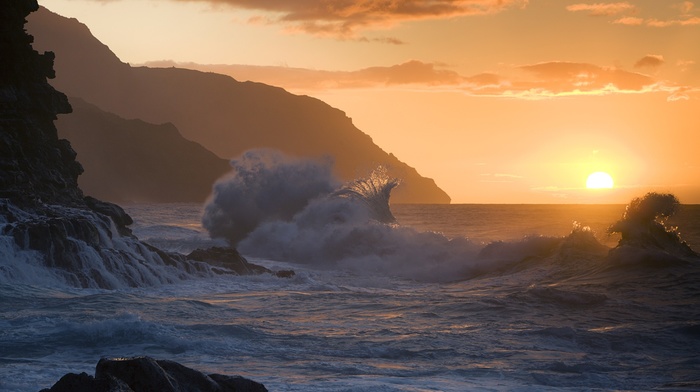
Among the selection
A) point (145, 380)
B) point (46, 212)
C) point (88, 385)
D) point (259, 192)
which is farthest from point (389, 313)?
point (259, 192)

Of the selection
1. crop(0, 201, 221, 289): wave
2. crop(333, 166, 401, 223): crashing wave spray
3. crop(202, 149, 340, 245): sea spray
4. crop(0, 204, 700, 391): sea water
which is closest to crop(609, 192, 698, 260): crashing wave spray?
crop(0, 204, 700, 391): sea water

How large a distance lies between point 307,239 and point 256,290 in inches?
599

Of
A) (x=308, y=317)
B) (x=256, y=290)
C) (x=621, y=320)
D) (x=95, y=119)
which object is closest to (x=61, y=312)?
(x=308, y=317)

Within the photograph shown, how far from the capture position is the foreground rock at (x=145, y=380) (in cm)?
761

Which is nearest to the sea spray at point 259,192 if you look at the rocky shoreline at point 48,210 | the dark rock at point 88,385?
the rocky shoreline at point 48,210

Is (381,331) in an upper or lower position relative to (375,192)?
lower

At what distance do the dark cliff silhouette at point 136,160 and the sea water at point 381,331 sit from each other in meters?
148

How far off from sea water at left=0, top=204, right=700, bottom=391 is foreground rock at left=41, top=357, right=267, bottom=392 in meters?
2.53

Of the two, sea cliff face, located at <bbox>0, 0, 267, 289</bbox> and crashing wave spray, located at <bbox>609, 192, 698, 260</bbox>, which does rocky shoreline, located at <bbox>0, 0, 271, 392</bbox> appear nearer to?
sea cliff face, located at <bbox>0, 0, 267, 289</bbox>

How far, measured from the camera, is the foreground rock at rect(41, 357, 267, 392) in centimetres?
761

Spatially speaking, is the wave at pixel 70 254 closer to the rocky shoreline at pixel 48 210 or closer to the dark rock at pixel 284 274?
the rocky shoreline at pixel 48 210

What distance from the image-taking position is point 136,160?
174750 millimetres

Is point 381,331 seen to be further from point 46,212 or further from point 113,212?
point 113,212

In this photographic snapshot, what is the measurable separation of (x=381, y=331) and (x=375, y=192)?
30.2 meters
